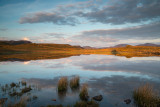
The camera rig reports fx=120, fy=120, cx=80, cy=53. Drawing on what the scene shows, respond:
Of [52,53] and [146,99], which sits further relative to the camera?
[52,53]

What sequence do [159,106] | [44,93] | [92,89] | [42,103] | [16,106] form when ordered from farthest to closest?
[92,89] → [44,93] → [42,103] → [159,106] → [16,106]

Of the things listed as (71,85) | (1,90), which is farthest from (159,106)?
(1,90)

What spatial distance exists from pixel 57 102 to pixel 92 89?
11.3ft

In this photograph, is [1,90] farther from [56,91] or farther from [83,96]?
[83,96]

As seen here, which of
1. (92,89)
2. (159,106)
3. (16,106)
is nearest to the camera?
(16,106)

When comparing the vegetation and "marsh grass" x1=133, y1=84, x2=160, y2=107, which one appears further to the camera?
the vegetation

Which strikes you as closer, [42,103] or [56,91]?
[42,103]

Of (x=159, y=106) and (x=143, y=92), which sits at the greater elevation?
(x=143, y=92)

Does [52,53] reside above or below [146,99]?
above

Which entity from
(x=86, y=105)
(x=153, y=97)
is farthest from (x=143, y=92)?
(x=86, y=105)

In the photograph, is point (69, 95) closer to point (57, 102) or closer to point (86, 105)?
point (57, 102)

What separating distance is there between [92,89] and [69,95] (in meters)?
2.20

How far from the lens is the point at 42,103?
7172 mm

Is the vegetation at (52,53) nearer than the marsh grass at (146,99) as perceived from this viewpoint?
No
